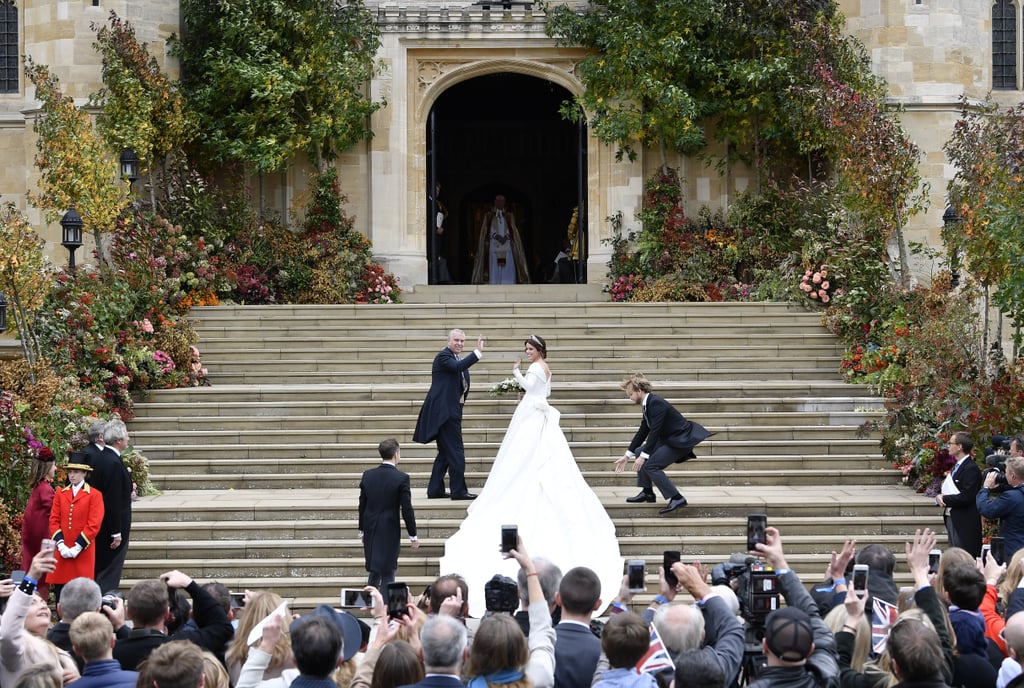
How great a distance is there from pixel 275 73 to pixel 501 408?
8.51 meters

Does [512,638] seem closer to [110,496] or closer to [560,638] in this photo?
[560,638]

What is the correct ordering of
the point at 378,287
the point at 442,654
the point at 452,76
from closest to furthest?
the point at 442,654, the point at 378,287, the point at 452,76

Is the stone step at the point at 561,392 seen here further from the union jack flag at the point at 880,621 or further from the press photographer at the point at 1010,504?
the union jack flag at the point at 880,621

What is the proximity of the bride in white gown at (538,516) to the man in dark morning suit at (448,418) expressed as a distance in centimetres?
129

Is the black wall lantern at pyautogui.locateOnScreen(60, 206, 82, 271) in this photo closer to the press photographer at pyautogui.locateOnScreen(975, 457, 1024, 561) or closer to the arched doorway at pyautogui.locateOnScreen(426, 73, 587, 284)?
the press photographer at pyautogui.locateOnScreen(975, 457, 1024, 561)

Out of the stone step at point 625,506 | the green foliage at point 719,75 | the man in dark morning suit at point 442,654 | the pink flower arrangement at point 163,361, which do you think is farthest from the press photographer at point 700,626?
the green foliage at point 719,75

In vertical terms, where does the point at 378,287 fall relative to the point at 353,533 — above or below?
above

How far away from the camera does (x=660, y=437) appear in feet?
41.6

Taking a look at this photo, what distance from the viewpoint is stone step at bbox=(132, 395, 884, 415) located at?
15.9 m

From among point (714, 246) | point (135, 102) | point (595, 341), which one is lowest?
point (595, 341)

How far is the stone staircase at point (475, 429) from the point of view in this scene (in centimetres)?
1256

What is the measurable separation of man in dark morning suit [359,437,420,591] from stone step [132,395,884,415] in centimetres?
503

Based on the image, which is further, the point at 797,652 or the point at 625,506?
the point at 625,506

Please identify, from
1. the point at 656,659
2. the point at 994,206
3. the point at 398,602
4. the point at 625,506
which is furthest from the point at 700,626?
the point at 994,206
